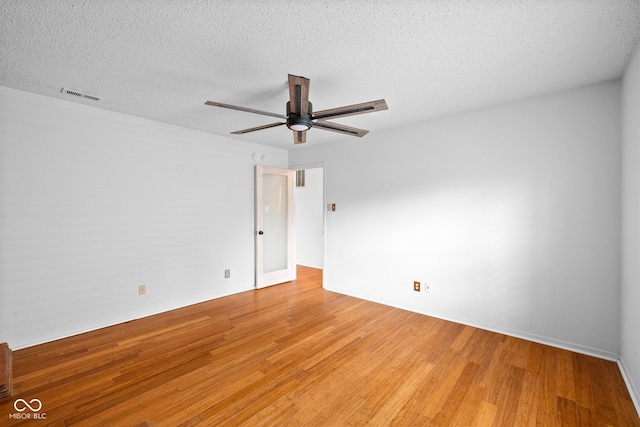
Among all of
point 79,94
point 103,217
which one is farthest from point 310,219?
point 79,94

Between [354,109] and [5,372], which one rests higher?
[354,109]

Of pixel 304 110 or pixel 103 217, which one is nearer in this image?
pixel 304 110

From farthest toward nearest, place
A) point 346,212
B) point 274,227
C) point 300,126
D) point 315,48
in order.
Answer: point 274,227 < point 346,212 < point 300,126 < point 315,48

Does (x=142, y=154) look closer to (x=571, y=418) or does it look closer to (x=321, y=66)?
(x=321, y=66)

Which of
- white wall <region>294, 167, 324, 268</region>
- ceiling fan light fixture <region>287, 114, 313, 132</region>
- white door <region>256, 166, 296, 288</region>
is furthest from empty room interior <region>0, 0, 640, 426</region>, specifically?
white wall <region>294, 167, 324, 268</region>

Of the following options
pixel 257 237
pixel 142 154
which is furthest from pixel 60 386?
pixel 257 237

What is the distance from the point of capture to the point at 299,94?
2.03m

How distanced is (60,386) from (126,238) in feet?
5.47

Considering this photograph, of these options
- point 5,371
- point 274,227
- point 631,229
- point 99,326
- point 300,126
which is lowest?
point 99,326

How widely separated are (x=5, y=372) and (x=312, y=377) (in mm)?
2363

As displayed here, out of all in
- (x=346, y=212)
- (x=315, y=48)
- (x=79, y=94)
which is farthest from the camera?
(x=346, y=212)

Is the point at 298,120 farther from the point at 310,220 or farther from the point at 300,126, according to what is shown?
the point at 310,220

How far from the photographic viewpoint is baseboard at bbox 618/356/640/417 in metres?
1.90

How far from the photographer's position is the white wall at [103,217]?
2.69 metres
